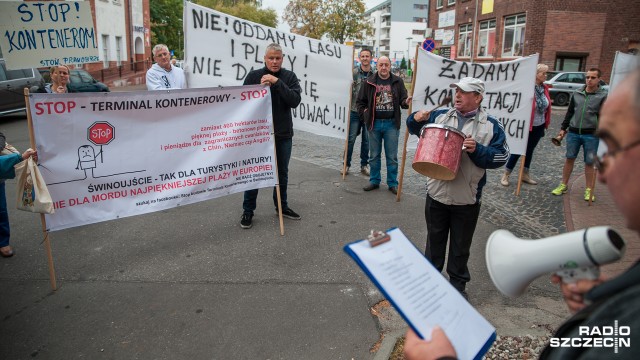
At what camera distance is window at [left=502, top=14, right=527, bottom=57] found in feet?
84.5

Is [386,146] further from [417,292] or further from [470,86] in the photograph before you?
[417,292]

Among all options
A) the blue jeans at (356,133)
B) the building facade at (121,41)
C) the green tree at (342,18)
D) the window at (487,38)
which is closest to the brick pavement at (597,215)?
the blue jeans at (356,133)

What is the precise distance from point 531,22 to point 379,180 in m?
22.4

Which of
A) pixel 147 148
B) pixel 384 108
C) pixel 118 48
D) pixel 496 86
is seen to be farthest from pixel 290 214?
pixel 118 48

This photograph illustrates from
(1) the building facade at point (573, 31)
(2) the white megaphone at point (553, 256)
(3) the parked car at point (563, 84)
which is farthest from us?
(1) the building facade at point (573, 31)

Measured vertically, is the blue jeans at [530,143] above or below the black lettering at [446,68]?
below

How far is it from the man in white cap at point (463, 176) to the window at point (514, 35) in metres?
25.4

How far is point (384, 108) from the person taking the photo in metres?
6.51

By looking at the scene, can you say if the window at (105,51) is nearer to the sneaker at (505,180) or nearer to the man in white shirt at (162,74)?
the man in white shirt at (162,74)

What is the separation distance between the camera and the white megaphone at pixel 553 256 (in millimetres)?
1097

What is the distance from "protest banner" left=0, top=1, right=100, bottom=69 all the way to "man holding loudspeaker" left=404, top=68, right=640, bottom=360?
5.22 metres

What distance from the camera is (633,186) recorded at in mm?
949

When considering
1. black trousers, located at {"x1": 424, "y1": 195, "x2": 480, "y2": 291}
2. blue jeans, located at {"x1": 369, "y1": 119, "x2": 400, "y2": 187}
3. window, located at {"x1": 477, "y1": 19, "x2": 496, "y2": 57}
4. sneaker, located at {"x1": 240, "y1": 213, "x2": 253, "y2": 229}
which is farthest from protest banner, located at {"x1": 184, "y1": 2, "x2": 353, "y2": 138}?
window, located at {"x1": 477, "y1": 19, "x2": 496, "y2": 57}

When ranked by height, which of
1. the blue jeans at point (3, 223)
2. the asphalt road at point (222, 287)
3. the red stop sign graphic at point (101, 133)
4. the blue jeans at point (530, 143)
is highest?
the red stop sign graphic at point (101, 133)
